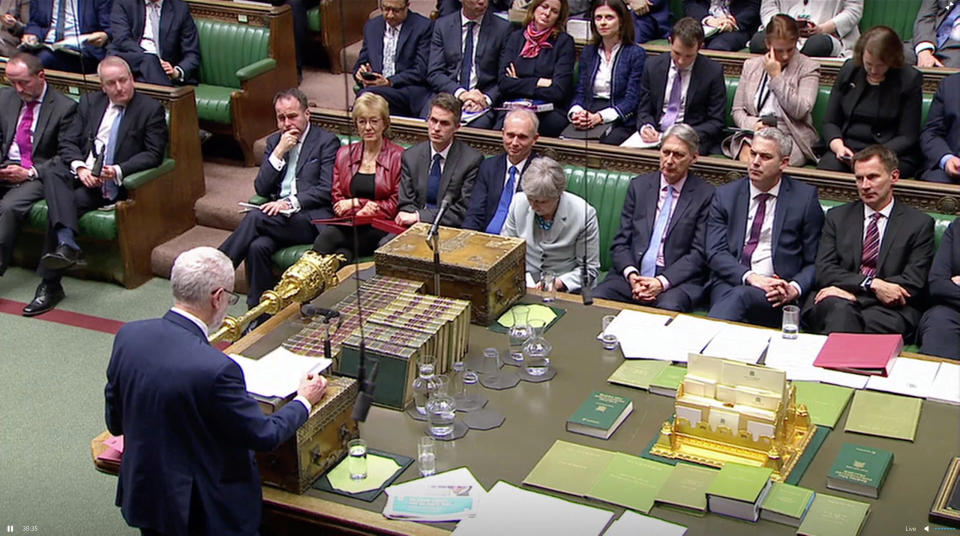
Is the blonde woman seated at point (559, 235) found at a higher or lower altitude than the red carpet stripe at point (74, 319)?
higher

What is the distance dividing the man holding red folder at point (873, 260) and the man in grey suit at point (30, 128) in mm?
3962

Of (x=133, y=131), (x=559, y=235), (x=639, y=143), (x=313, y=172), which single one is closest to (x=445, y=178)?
(x=313, y=172)

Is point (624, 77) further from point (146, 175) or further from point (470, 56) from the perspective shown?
point (146, 175)

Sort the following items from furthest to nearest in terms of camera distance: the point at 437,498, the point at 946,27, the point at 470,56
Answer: the point at 470,56
the point at 946,27
the point at 437,498

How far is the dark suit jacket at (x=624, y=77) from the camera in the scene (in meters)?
6.38

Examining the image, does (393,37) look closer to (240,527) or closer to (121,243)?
(121,243)

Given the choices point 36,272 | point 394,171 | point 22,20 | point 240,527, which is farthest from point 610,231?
point 22,20

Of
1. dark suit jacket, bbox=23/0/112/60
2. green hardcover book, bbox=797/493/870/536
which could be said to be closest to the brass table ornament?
green hardcover book, bbox=797/493/870/536

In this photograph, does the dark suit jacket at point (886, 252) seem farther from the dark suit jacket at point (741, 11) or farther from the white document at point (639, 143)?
the dark suit jacket at point (741, 11)

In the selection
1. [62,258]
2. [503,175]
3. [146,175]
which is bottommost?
[62,258]

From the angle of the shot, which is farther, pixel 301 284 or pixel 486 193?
pixel 486 193

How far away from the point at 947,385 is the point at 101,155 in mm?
4403

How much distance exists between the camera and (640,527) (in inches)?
122

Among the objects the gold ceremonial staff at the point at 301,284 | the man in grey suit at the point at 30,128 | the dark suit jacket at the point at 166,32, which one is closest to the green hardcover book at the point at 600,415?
the gold ceremonial staff at the point at 301,284
